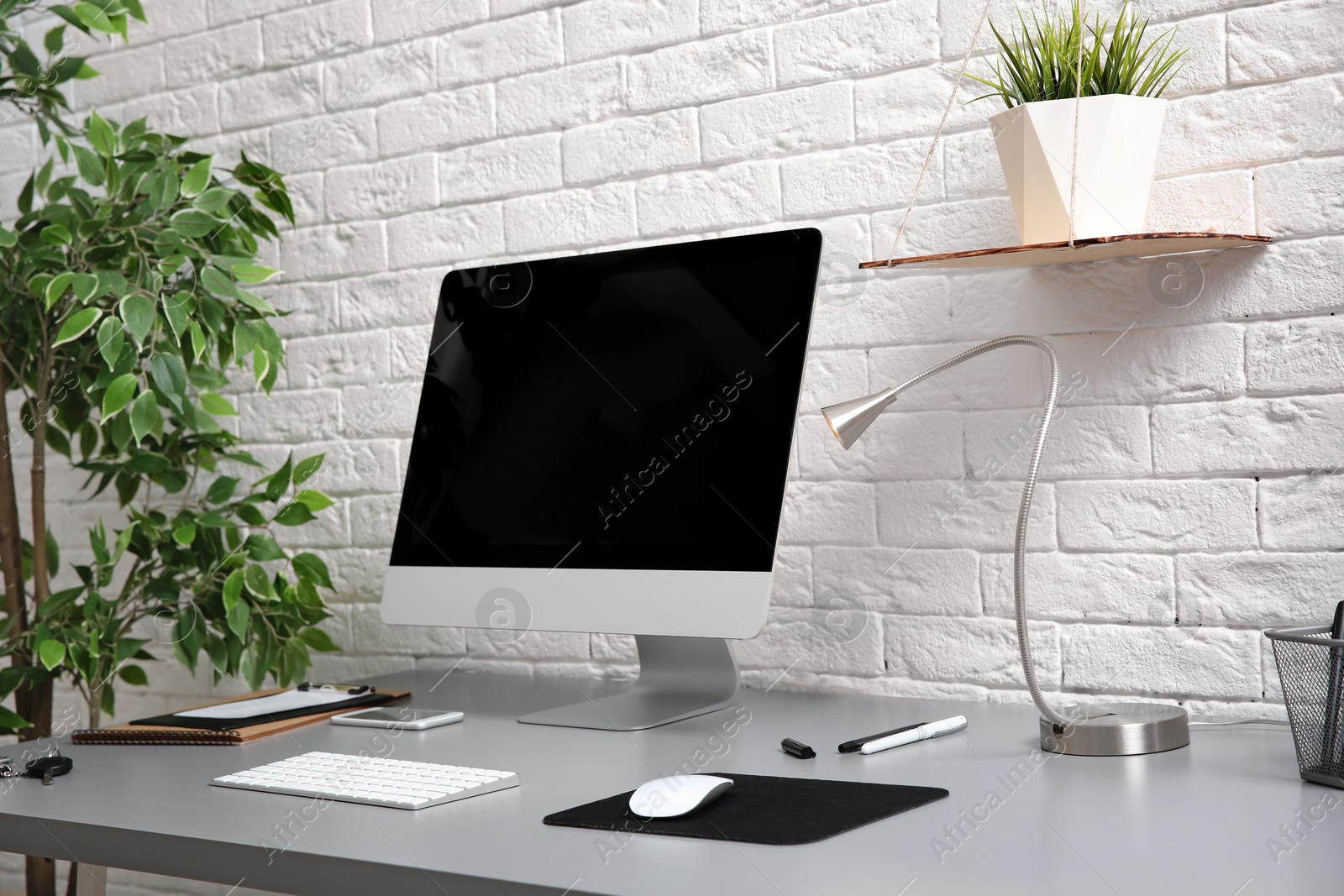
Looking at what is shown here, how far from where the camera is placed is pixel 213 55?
2229mm

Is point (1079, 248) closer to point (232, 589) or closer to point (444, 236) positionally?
point (444, 236)

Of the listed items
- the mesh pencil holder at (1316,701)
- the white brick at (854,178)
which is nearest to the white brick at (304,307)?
the white brick at (854,178)

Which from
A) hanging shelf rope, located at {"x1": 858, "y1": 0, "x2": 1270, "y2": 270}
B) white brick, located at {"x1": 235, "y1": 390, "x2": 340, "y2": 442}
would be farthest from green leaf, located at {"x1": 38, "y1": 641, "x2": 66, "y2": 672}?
hanging shelf rope, located at {"x1": 858, "y1": 0, "x2": 1270, "y2": 270}

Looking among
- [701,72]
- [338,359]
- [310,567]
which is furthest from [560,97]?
[310,567]

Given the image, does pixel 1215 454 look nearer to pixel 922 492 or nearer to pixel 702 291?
pixel 922 492

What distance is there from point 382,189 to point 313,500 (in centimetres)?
56

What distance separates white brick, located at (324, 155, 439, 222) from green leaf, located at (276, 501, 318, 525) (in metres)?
0.54

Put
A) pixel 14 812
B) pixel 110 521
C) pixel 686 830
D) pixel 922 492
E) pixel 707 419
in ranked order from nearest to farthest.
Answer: pixel 686 830
pixel 14 812
pixel 707 419
pixel 922 492
pixel 110 521

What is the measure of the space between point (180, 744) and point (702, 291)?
0.82 m

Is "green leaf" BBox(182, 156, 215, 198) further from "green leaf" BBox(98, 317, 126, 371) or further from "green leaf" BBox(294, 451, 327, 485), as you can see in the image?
"green leaf" BBox(294, 451, 327, 485)

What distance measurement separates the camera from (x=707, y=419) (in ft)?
4.53

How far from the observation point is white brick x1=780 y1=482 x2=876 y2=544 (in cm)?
162

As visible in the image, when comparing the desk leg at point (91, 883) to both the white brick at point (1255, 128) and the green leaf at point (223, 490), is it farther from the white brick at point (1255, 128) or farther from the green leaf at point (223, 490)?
the white brick at point (1255, 128)

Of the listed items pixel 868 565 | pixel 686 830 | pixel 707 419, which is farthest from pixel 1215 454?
pixel 686 830
